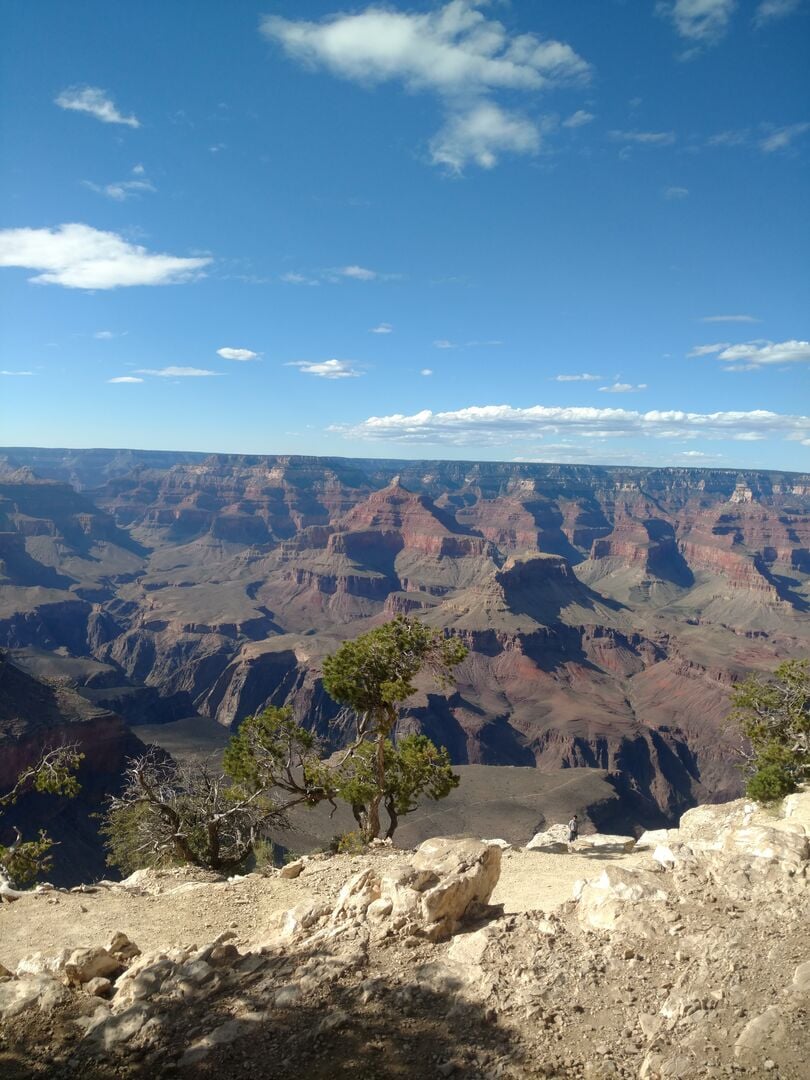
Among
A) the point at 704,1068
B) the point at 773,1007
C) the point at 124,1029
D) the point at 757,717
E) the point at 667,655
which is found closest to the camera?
the point at 704,1068

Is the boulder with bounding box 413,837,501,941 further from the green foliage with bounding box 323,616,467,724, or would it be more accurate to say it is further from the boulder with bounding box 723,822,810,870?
the green foliage with bounding box 323,616,467,724

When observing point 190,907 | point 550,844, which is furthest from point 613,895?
point 550,844

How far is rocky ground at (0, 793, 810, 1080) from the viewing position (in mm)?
7402

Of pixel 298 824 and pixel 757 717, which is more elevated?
pixel 757 717

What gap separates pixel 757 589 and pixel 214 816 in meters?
216

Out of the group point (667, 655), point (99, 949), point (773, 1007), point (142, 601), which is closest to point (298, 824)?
point (99, 949)

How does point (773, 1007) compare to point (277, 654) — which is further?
point (277, 654)

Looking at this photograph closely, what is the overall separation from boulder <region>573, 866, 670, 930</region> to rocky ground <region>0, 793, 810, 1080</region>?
0.11ft

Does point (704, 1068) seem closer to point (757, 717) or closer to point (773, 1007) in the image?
point (773, 1007)

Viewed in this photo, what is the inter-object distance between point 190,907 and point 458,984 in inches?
330

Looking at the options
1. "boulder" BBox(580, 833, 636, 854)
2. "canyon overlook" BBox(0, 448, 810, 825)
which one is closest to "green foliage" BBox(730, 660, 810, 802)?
"boulder" BBox(580, 833, 636, 854)

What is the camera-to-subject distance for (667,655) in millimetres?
133000

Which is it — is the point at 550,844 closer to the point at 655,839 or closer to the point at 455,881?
the point at 655,839

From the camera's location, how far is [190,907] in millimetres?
14281
